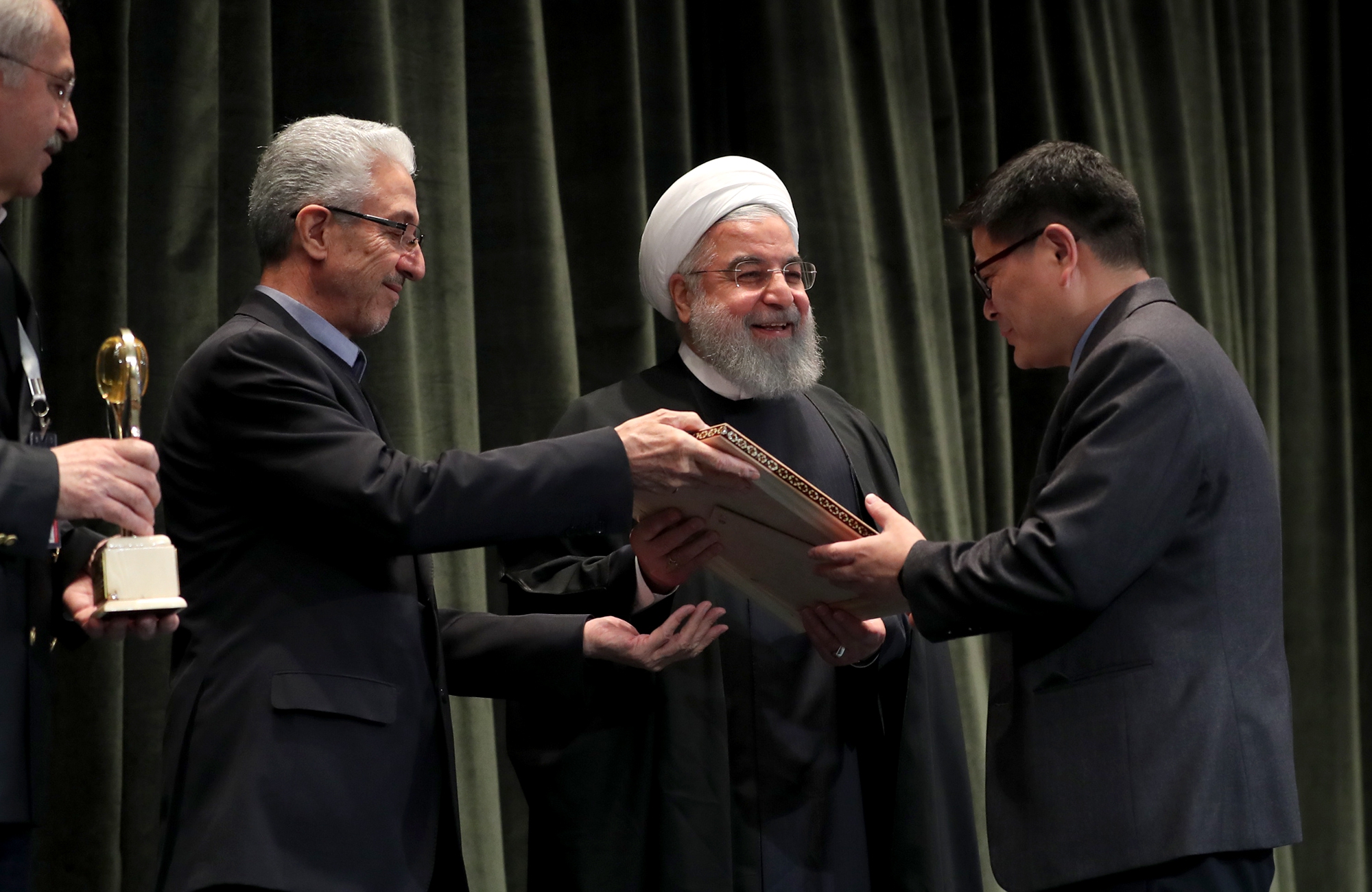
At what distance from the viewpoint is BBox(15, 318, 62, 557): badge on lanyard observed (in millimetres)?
2004

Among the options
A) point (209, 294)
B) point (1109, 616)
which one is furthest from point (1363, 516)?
point (209, 294)

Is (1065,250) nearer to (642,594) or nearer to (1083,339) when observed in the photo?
(1083,339)

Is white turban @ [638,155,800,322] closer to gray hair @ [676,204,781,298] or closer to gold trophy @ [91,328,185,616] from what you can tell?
gray hair @ [676,204,781,298]

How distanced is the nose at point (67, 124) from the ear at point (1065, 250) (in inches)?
60.9

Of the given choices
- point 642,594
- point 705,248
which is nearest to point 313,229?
point 642,594

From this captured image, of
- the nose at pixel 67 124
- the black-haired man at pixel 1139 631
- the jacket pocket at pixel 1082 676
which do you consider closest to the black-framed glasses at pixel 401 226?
the nose at pixel 67 124

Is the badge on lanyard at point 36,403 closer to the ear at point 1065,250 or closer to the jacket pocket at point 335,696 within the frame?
the jacket pocket at point 335,696

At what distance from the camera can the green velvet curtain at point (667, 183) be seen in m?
3.15

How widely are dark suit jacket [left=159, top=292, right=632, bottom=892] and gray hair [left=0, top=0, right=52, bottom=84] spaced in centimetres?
46

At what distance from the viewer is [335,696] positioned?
2.12 meters

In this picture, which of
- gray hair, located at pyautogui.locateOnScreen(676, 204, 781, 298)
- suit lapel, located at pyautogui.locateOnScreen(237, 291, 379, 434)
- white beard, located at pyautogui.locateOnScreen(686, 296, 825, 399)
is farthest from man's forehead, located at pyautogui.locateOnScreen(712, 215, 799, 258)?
suit lapel, located at pyautogui.locateOnScreen(237, 291, 379, 434)

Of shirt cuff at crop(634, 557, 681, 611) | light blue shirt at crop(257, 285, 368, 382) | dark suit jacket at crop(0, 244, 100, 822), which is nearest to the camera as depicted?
dark suit jacket at crop(0, 244, 100, 822)

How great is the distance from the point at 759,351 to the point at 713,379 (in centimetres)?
13

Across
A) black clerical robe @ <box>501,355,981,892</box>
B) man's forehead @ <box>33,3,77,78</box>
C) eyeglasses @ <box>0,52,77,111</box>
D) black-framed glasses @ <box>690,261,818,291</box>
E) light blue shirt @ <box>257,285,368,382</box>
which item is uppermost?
man's forehead @ <box>33,3,77,78</box>
